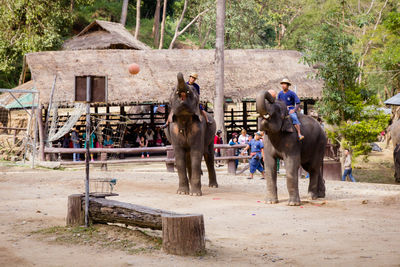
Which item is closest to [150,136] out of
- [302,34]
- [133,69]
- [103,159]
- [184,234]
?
[133,69]

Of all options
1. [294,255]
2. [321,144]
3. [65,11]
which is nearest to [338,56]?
[321,144]

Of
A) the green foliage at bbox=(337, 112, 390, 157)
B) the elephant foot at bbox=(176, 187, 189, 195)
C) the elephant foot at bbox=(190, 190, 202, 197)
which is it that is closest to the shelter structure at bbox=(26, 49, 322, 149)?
the green foliage at bbox=(337, 112, 390, 157)

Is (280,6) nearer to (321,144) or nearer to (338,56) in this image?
(338,56)

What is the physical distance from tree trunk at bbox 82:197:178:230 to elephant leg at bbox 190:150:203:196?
4323 millimetres

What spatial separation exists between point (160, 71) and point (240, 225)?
17.2 m

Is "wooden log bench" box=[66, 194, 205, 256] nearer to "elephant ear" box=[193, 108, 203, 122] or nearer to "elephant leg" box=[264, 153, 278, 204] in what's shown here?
"elephant leg" box=[264, 153, 278, 204]

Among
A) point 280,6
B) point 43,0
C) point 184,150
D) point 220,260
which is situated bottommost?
point 220,260

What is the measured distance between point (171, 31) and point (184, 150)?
148ft

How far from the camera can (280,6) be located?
4425cm

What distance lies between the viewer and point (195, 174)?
1251cm

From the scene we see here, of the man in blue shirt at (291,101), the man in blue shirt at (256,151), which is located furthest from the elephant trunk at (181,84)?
the man in blue shirt at (256,151)

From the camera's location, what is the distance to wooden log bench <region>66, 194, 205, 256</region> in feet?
22.1

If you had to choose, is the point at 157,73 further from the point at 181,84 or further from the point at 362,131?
the point at 181,84

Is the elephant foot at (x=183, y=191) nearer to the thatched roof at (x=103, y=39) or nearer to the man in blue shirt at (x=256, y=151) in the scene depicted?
the man in blue shirt at (x=256, y=151)
